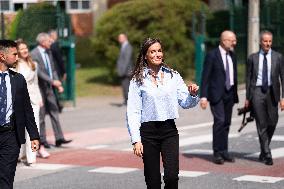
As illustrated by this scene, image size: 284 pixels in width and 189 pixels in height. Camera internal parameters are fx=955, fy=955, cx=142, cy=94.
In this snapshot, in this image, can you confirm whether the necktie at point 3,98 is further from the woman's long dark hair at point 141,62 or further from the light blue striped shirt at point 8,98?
the woman's long dark hair at point 141,62

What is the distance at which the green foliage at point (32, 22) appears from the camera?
20406mm

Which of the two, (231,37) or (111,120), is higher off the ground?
(231,37)

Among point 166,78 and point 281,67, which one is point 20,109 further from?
point 281,67

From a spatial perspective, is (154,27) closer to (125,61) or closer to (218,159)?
(125,61)

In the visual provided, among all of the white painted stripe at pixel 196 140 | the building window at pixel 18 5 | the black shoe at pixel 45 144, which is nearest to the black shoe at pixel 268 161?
the white painted stripe at pixel 196 140

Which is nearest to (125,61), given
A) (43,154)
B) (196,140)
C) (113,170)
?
(196,140)

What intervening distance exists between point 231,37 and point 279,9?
13205 mm

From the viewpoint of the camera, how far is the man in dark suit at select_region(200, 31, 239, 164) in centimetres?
1304

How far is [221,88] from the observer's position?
13.0 m

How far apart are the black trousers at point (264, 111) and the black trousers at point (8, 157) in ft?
15.3

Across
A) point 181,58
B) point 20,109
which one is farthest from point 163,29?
point 20,109

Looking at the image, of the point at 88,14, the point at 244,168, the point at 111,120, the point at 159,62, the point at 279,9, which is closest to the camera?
the point at 159,62

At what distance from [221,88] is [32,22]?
8785 millimetres

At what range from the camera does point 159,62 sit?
8734 millimetres
